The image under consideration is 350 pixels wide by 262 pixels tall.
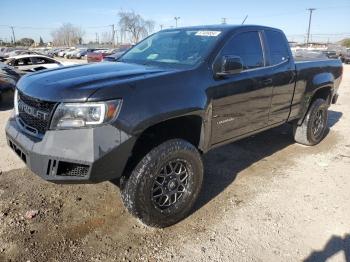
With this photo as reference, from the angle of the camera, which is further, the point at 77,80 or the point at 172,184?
the point at 172,184

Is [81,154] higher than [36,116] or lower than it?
lower

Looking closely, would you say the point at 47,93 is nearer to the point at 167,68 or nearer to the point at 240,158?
the point at 167,68

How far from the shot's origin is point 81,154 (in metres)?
2.62

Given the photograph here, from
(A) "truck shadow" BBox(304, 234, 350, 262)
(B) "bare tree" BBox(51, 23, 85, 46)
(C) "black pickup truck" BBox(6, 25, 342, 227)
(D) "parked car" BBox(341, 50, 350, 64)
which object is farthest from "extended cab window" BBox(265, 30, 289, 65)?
(B) "bare tree" BBox(51, 23, 85, 46)

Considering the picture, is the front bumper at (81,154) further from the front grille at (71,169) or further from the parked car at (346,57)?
the parked car at (346,57)

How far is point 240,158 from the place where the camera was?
5.33m

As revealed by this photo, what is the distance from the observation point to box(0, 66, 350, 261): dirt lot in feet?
9.83

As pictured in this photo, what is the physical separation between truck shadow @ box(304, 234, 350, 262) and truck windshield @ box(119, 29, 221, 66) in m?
2.15

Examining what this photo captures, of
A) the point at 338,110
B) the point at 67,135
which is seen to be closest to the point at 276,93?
the point at 67,135

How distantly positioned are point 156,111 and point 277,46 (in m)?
2.64

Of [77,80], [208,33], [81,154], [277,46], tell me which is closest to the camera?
[81,154]

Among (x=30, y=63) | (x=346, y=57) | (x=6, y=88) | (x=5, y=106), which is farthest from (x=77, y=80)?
(x=346, y=57)

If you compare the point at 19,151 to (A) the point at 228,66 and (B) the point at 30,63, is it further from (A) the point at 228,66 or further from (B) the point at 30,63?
(B) the point at 30,63

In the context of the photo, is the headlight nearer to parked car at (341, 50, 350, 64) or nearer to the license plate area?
the license plate area
